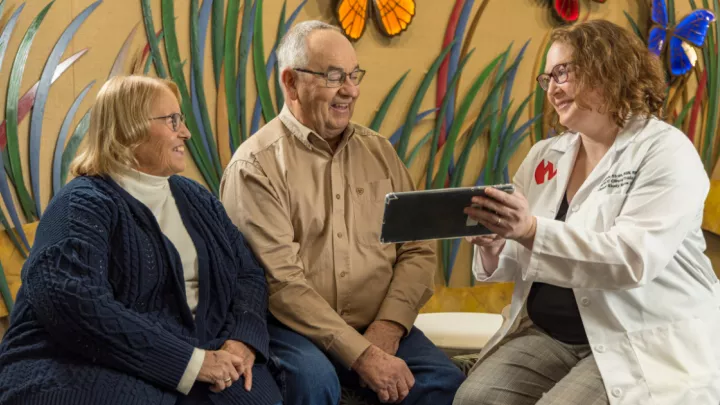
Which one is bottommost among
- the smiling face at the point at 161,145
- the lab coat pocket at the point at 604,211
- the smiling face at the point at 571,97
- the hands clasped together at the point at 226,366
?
the hands clasped together at the point at 226,366

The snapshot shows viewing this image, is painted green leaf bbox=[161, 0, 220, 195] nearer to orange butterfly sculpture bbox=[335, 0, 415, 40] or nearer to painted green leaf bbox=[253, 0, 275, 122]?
painted green leaf bbox=[253, 0, 275, 122]

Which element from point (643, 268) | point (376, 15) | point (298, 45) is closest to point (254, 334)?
point (298, 45)

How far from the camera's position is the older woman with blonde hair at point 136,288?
213 centimetres

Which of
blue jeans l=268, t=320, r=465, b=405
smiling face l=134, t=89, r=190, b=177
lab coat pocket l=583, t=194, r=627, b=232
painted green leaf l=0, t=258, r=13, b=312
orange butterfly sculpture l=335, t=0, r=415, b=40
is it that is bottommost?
painted green leaf l=0, t=258, r=13, b=312

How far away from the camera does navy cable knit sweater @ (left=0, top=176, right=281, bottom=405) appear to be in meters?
2.12

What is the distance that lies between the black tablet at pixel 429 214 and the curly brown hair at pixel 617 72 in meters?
0.52

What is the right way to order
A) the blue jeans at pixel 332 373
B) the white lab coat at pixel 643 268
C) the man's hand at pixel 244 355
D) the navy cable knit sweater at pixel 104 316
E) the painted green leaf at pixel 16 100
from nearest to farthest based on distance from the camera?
1. the navy cable knit sweater at pixel 104 316
2. the white lab coat at pixel 643 268
3. the man's hand at pixel 244 355
4. the blue jeans at pixel 332 373
5. the painted green leaf at pixel 16 100

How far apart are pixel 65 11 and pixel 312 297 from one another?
1659 mm

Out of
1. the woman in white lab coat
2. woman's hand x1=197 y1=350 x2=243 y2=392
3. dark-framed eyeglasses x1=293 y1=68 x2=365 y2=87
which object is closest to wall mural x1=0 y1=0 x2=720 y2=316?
dark-framed eyeglasses x1=293 y1=68 x2=365 y2=87

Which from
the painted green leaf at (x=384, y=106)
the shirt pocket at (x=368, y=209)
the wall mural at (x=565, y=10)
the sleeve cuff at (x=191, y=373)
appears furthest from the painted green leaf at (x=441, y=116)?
the sleeve cuff at (x=191, y=373)

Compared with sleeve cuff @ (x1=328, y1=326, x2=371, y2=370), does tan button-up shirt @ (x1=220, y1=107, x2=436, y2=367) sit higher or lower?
higher

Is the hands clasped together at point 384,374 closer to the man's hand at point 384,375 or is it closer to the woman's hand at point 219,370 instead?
the man's hand at point 384,375

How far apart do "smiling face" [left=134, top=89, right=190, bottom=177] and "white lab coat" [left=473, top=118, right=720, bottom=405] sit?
0.99 m

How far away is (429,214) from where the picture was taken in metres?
2.18
